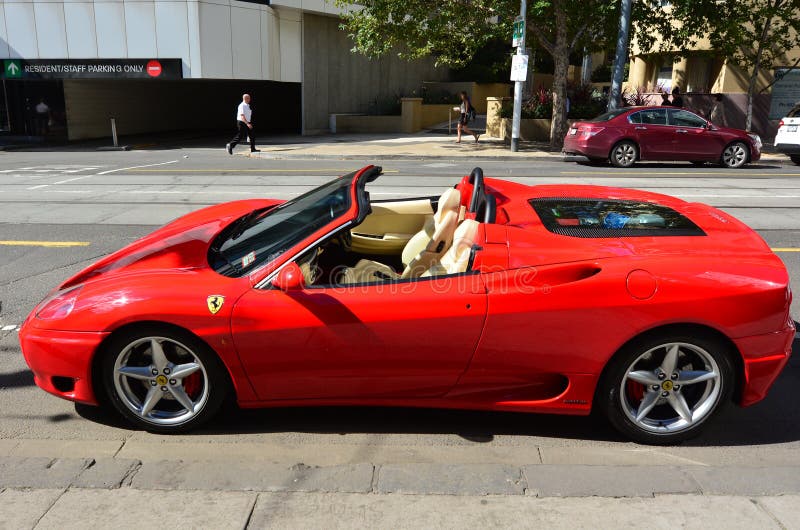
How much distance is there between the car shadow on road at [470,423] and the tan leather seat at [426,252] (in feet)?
2.67

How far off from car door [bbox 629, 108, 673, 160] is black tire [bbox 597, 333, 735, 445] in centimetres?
1346

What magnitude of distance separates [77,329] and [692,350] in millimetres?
3220

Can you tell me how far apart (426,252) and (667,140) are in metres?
13.5

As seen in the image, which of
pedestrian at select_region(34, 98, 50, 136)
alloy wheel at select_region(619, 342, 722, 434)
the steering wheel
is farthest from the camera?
pedestrian at select_region(34, 98, 50, 136)

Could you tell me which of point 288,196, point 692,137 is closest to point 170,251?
point 288,196

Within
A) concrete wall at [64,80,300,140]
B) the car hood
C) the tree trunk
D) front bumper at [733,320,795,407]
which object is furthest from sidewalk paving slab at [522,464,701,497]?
concrete wall at [64,80,300,140]

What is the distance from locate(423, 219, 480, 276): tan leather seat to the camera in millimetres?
3584

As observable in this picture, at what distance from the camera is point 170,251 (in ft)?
13.5

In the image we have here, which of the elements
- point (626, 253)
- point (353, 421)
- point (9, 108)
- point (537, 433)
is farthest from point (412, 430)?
point (9, 108)

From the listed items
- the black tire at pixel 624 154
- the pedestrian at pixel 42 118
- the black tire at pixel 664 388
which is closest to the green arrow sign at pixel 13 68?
the pedestrian at pixel 42 118

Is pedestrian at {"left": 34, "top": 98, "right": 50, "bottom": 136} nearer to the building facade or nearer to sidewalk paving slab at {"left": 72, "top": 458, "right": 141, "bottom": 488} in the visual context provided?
the building facade

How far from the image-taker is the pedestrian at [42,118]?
26.5 meters

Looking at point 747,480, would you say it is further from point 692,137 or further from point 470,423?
point 692,137

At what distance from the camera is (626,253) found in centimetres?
355
